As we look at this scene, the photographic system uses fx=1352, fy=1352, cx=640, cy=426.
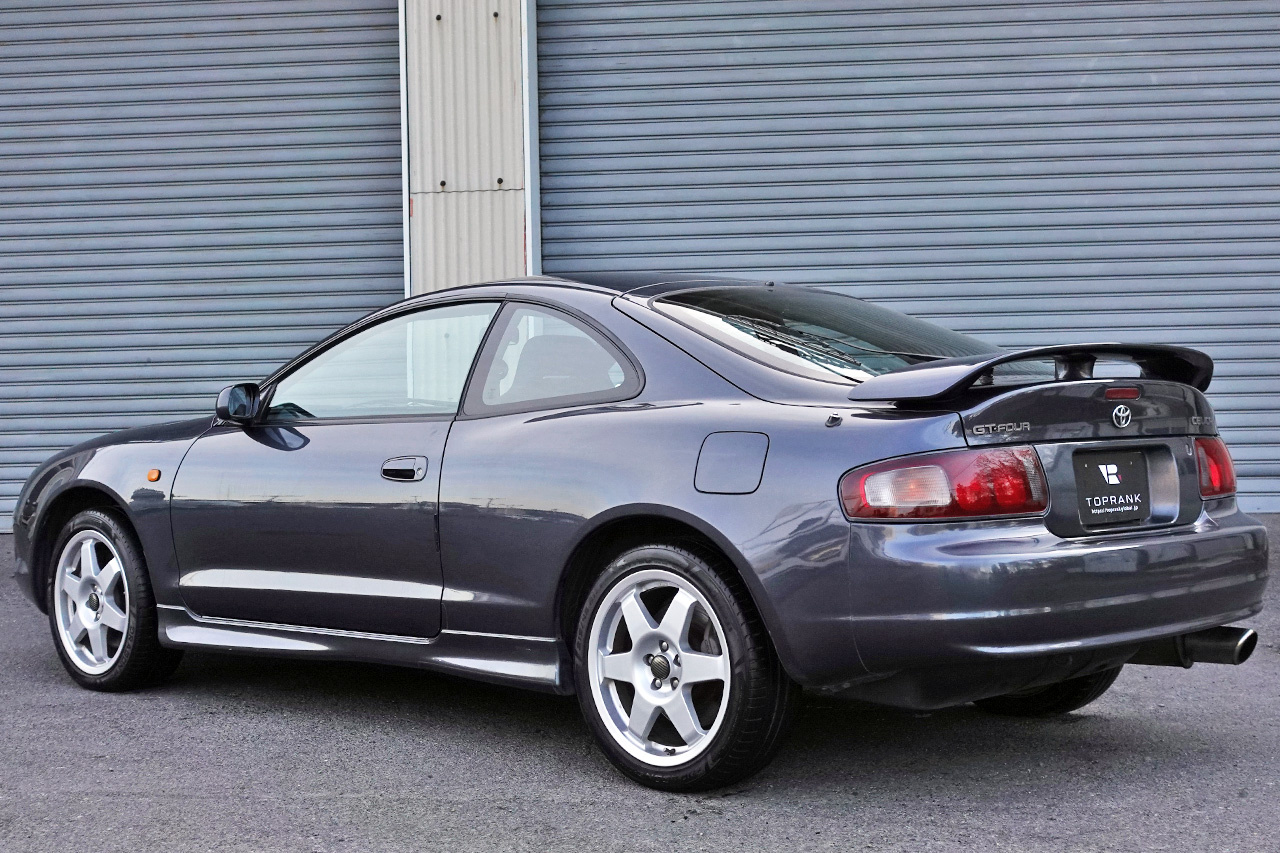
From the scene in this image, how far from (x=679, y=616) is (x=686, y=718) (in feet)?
0.87

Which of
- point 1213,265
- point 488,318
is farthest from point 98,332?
point 1213,265

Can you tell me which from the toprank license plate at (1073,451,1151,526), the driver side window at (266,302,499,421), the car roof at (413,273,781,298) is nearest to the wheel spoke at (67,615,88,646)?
A: the driver side window at (266,302,499,421)

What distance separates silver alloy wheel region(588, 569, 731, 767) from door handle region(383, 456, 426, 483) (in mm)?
803

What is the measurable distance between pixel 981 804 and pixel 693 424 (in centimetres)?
121

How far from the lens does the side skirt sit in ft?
12.6

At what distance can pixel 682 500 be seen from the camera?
3480 mm

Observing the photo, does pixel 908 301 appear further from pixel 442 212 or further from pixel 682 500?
pixel 682 500

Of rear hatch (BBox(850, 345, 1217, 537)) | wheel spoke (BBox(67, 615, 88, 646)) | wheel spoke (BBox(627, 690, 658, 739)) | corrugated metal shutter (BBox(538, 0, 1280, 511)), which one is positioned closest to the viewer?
rear hatch (BBox(850, 345, 1217, 537))

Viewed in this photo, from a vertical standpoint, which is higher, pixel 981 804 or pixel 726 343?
pixel 726 343

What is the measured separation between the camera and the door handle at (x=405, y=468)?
13.5 ft

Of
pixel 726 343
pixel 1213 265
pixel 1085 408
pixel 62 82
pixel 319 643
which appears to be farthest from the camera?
pixel 62 82

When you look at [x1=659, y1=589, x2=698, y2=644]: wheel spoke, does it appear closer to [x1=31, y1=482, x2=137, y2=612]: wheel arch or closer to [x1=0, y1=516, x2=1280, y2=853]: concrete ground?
[x1=0, y1=516, x2=1280, y2=853]: concrete ground

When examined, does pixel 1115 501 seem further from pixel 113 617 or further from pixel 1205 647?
pixel 113 617

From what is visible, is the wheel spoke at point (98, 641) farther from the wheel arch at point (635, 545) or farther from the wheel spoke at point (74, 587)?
the wheel arch at point (635, 545)
